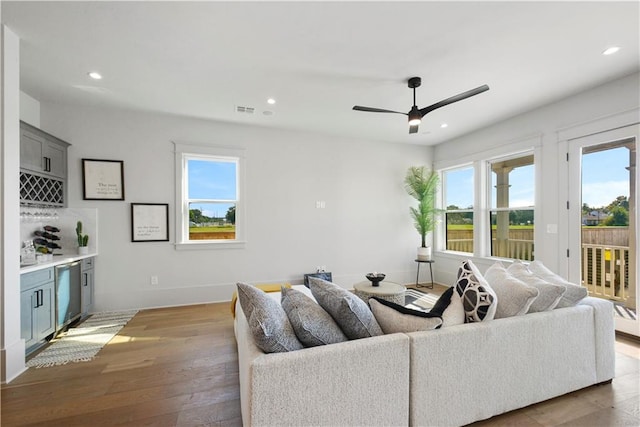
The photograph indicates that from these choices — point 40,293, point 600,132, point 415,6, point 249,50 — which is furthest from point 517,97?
point 40,293

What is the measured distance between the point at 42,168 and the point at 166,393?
9.61 ft

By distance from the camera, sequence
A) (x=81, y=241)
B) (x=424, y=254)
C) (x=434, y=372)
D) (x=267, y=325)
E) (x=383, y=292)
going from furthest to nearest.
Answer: (x=424, y=254), (x=81, y=241), (x=383, y=292), (x=434, y=372), (x=267, y=325)

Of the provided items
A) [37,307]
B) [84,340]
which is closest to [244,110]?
[37,307]

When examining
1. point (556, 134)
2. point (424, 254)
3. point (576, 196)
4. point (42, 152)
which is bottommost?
point (424, 254)

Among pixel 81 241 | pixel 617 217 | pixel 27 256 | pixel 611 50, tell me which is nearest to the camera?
pixel 611 50

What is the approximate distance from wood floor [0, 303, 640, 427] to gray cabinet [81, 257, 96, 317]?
3.48 feet

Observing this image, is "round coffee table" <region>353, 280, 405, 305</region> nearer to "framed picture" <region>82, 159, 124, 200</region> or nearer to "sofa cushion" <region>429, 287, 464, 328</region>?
"sofa cushion" <region>429, 287, 464, 328</region>

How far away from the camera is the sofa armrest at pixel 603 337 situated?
1959 millimetres

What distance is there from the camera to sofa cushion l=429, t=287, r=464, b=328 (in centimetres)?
165

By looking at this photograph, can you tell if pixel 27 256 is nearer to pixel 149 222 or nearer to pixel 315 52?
pixel 149 222

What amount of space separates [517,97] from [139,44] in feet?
13.5

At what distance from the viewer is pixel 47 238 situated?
3301 mm

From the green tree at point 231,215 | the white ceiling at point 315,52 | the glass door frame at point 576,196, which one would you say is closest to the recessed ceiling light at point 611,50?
the white ceiling at point 315,52

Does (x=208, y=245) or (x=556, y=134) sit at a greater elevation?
(x=556, y=134)
